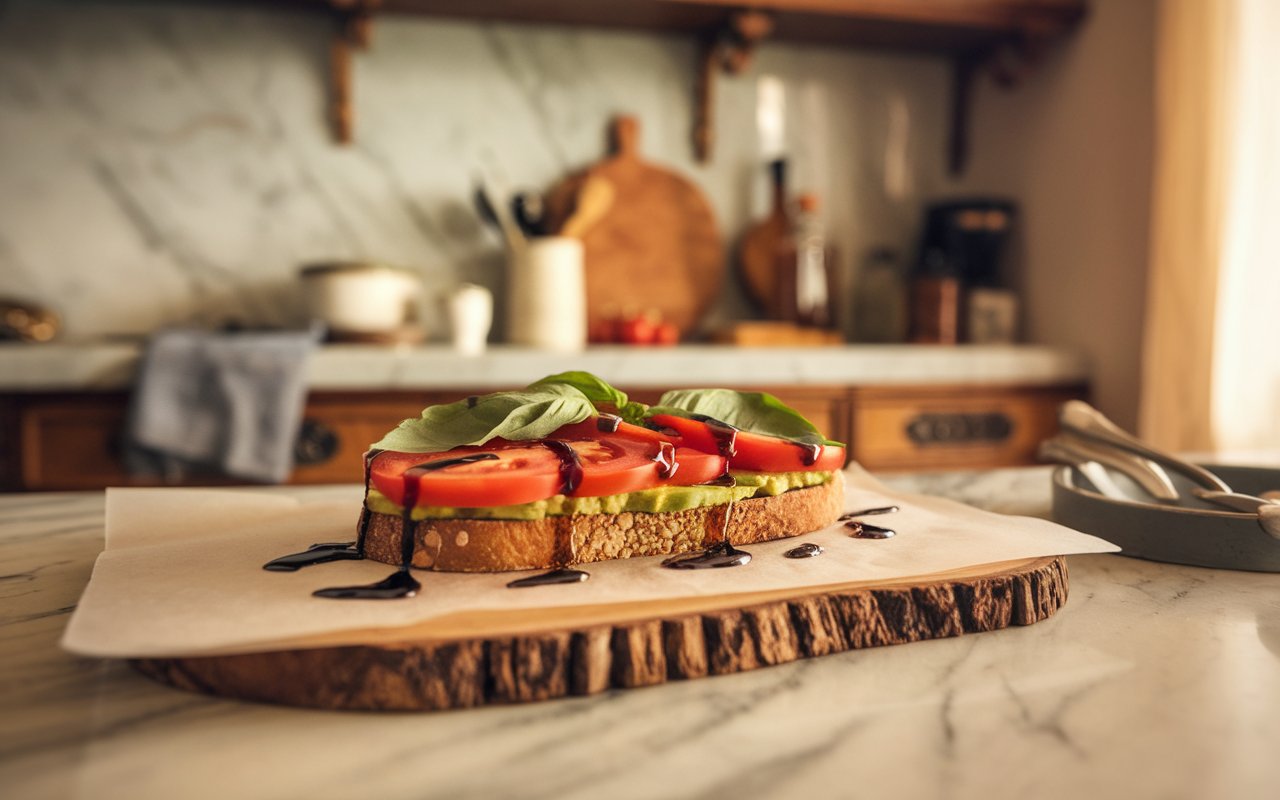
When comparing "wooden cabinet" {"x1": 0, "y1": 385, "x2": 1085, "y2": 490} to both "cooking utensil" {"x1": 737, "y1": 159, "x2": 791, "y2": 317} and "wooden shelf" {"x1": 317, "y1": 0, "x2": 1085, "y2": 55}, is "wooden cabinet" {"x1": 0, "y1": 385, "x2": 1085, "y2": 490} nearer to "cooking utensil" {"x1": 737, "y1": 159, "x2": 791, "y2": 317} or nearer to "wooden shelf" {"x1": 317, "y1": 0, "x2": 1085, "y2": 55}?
"cooking utensil" {"x1": 737, "y1": 159, "x2": 791, "y2": 317}

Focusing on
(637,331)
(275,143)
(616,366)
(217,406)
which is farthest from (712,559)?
(275,143)

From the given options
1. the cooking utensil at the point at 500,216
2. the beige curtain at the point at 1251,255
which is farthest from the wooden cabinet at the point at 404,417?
the cooking utensil at the point at 500,216

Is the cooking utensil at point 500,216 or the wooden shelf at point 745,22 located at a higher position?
the wooden shelf at point 745,22

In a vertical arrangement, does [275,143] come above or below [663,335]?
above

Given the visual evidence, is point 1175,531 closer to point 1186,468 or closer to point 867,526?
point 1186,468

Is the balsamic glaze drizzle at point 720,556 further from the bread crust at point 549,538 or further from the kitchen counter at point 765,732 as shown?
the kitchen counter at point 765,732

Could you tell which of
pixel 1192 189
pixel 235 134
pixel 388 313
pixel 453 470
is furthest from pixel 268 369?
pixel 1192 189

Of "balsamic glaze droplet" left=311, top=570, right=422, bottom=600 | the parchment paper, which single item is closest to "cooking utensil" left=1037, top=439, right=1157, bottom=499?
the parchment paper

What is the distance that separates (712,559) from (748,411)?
0.20 metres

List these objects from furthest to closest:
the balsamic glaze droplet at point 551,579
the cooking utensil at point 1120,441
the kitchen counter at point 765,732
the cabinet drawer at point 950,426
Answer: the cabinet drawer at point 950,426
the cooking utensil at point 1120,441
the balsamic glaze droplet at point 551,579
the kitchen counter at point 765,732

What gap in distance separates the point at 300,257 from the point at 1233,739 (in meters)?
2.65

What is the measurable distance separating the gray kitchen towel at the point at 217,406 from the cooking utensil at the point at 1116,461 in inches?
65.1

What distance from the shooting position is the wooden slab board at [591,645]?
50 cm

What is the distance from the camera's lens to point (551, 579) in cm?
65
